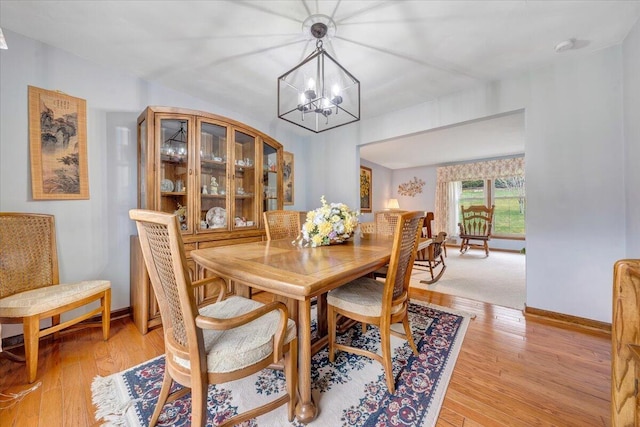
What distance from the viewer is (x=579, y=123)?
211 centimetres

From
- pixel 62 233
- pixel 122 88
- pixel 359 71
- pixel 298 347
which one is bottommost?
pixel 298 347

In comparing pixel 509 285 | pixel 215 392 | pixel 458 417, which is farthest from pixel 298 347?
pixel 509 285

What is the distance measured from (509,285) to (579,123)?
2140mm

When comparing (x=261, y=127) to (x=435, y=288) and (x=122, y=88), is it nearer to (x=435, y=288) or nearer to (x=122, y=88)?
(x=122, y=88)

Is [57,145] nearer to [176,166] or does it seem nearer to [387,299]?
[176,166]

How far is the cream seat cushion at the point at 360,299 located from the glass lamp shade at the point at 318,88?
1232 mm

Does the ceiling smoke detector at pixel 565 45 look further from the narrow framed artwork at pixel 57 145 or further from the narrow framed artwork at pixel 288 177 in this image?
the narrow framed artwork at pixel 57 145

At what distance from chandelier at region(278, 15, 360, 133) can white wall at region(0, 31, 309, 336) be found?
1427mm

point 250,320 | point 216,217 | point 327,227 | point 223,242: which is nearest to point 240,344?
point 250,320

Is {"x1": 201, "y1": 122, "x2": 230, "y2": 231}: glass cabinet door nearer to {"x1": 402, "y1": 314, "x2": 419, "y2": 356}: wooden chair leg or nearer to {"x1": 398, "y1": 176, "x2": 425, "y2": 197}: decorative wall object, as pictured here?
{"x1": 402, "y1": 314, "x2": 419, "y2": 356}: wooden chair leg

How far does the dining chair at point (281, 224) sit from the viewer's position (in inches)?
92.8

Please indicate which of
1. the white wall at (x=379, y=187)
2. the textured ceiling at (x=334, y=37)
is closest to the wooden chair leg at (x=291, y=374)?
the textured ceiling at (x=334, y=37)

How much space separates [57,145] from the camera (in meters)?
1.96

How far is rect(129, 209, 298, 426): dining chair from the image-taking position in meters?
0.82
